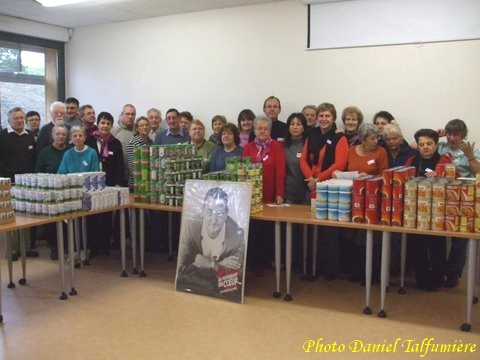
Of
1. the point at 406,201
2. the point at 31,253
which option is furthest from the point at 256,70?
the point at 31,253

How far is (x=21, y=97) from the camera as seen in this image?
23.6ft

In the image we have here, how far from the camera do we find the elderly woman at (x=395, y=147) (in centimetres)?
455

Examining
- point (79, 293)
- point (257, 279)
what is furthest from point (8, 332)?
point (257, 279)

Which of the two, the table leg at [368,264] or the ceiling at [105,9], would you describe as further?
the ceiling at [105,9]

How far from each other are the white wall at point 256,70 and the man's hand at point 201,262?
2509 mm

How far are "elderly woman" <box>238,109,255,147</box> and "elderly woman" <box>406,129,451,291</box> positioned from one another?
5.53 ft

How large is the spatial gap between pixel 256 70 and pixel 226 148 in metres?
1.77

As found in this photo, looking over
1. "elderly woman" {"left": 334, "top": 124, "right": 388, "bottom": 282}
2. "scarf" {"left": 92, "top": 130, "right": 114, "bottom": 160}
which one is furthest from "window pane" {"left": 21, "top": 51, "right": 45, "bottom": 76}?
"elderly woman" {"left": 334, "top": 124, "right": 388, "bottom": 282}

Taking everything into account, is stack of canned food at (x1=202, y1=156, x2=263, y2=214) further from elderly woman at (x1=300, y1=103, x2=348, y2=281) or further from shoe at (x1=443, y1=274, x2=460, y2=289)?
shoe at (x1=443, y1=274, x2=460, y2=289)

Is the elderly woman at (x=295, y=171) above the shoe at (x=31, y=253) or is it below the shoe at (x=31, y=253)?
above

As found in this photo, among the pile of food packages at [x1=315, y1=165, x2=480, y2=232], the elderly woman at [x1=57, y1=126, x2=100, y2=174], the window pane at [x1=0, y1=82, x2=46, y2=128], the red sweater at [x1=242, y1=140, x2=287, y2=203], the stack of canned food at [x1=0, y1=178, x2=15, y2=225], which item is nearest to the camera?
the pile of food packages at [x1=315, y1=165, x2=480, y2=232]

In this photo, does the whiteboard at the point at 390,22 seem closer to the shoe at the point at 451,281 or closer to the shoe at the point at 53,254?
the shoe at the point at 451,281

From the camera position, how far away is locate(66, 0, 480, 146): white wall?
5.21 meters
